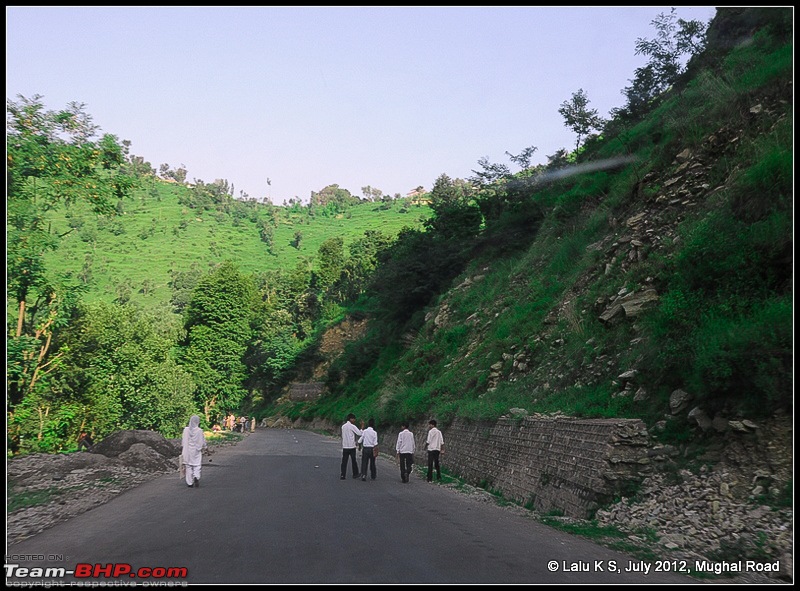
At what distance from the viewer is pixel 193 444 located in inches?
649

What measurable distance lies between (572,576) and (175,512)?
7.15 metres

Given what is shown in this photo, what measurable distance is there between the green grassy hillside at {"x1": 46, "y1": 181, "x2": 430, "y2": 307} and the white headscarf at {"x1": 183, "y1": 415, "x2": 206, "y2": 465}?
3377 inches

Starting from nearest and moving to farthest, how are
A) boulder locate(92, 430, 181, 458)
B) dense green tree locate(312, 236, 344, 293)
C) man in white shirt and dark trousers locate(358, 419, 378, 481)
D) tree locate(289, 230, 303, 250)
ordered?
man in white shirt and dark trousers locate(358, 419, 378, 481) → boulder locate(92, 430, 181, 458) → dense green tree locate(312, 236, 344, 293) → tree locate(289, 230, 303, 250)

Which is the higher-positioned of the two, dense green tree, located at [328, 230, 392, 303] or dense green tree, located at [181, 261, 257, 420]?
dense green tree, located at [328, 230, 392, 303]

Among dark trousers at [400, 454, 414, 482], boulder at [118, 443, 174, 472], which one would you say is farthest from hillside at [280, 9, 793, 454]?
boulder at [118, 443, 174, 472]

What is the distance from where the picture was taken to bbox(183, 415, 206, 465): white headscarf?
16188mm

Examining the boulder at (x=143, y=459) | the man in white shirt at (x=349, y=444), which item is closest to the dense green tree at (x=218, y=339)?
the boulder at (x=143, y=459)

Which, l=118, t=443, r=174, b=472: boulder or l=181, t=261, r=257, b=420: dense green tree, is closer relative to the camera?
l=118, t=443, r=174, b=472: boulder

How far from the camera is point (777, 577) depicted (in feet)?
24.0

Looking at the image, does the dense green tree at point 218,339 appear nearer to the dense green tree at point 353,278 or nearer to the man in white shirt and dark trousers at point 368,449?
the dense green tree at point 353,278

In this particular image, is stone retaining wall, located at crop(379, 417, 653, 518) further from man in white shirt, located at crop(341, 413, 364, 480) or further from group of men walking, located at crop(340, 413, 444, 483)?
man in white shirt, located at crop(341, 413, 364, 480)

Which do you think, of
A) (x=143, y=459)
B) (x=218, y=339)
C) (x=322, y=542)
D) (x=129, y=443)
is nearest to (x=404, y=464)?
(x=143, y=459)

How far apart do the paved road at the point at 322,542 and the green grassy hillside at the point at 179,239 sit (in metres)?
89.9

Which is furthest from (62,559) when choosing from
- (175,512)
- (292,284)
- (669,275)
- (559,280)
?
(292,284)
